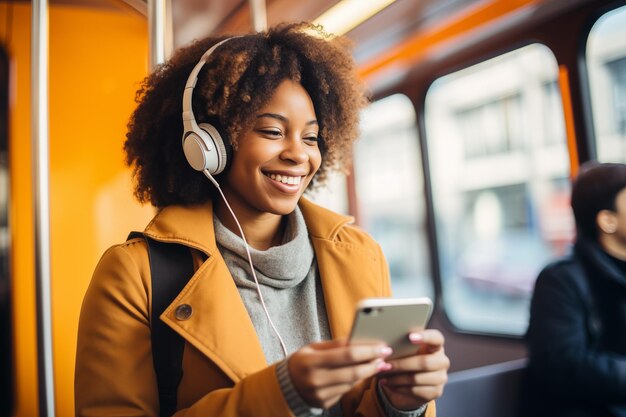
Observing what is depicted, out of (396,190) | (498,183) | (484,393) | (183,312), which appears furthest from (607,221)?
(396,190)

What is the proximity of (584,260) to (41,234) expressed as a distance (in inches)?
74.7

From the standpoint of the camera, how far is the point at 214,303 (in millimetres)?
1156

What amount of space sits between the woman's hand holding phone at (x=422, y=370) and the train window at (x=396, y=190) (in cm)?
326

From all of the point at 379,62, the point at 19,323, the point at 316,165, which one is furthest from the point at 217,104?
the point at 379,62

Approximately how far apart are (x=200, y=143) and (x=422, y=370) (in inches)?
26.0

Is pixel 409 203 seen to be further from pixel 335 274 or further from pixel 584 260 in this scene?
pixel 335 274

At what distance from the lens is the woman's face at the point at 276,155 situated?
124 centimetres

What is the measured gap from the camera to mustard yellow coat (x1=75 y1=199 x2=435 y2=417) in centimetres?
103

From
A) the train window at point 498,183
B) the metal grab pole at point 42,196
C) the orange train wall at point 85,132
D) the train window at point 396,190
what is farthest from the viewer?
the train window at point 396,190

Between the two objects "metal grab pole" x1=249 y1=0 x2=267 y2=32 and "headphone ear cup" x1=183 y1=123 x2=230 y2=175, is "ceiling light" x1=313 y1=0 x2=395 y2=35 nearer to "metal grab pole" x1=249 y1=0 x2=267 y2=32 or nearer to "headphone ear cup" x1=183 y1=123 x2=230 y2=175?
"metal grab pole" x1=249 y1=0 x2=267 y2=32

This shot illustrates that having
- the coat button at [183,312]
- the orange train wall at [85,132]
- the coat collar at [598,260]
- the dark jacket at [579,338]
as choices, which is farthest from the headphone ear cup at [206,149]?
the coat collar at [598,260]

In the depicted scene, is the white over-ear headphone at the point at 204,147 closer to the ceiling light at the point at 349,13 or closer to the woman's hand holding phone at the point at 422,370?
the woman's hand holding phone at the point at 422,370

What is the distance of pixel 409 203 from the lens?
4.46 m

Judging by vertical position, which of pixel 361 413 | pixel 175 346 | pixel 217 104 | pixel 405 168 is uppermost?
pixel 405 168
